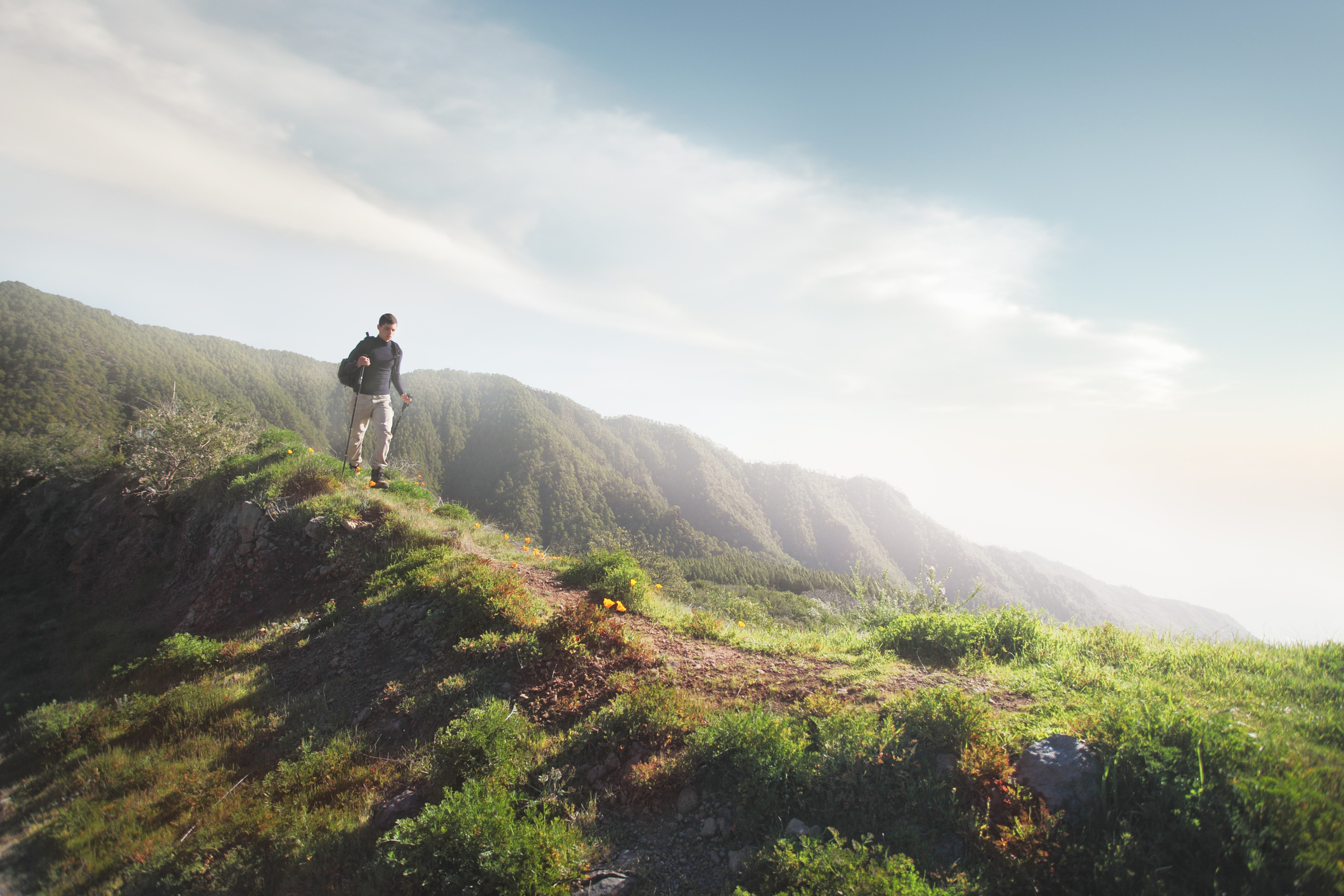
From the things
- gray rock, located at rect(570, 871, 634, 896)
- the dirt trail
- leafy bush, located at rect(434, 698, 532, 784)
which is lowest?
gray rock, located at rect(570, 871, 634, 896)

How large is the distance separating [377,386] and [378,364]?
460 millimetres

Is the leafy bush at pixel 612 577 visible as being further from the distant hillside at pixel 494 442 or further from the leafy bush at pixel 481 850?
the distant hillside at pixel 494 442

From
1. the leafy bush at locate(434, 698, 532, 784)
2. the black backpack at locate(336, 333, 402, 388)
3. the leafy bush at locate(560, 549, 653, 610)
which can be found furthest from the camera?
the black backpack at locate(336, 333, 402, 388)

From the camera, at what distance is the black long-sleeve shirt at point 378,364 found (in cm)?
1025

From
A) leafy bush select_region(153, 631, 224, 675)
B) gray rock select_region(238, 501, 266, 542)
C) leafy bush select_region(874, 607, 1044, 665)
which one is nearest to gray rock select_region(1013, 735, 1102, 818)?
leafy bush select_region(874, 607, 1044, 665)

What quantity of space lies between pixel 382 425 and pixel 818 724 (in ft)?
33.7

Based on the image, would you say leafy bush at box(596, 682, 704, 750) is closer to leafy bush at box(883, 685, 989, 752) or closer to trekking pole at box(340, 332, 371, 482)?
leafy bush at box(883, 685, 989, 752)

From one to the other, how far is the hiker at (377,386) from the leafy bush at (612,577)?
196 inches

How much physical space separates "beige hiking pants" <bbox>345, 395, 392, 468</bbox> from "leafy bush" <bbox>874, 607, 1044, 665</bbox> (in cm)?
1023

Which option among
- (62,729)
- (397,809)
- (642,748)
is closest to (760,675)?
(642,748)

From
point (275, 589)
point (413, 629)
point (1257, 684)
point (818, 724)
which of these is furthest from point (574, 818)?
point (275, 589)

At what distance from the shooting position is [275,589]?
31.2ft

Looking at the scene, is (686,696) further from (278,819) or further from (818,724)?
(278,819)

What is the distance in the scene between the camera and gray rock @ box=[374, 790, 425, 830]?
425cm
